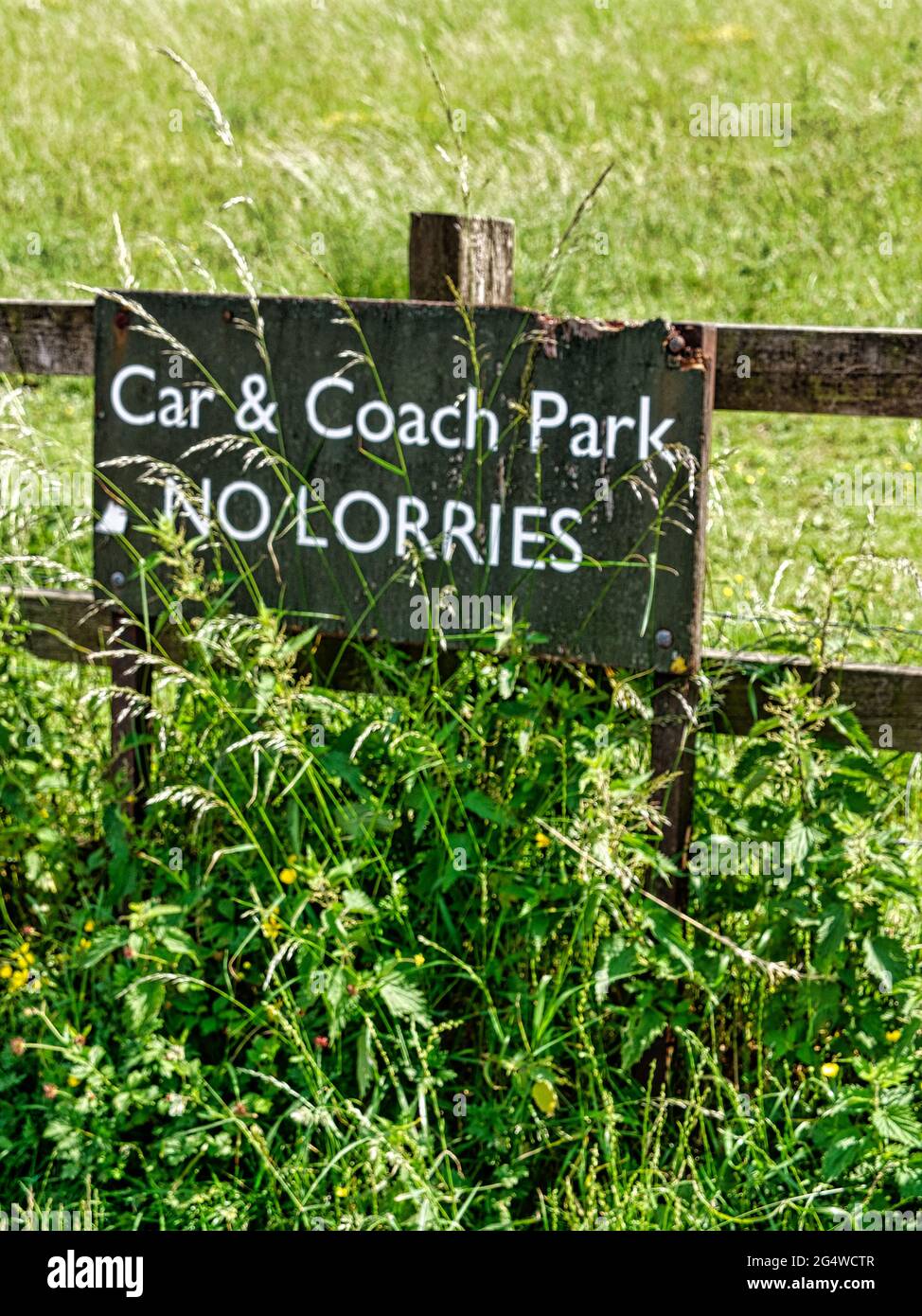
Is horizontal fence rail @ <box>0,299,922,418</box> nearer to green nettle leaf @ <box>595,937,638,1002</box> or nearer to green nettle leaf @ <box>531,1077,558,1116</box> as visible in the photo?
green nettle leaf @ <box>595,937,638,1002</box>

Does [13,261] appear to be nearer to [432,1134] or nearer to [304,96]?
[304,96]

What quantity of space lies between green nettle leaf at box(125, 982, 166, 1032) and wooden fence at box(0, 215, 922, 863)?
61 cm

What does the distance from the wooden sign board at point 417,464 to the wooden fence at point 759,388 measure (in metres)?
0.15

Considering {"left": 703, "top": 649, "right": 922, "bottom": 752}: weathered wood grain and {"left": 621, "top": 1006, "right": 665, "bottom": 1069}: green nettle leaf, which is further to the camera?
{"left": 703, "top": 649, "right": 922, "bottom": 752}: weathered wood grain

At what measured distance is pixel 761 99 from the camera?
36.0 ft

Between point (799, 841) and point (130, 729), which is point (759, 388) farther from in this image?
point (130, 729)

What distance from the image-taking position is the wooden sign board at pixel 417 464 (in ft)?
10.1

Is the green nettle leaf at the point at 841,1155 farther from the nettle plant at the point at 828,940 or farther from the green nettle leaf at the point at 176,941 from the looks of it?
the green nettle leaf at the point at 176,941

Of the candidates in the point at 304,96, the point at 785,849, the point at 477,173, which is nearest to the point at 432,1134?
the point at 785,849

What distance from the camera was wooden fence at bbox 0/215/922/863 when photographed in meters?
3.07

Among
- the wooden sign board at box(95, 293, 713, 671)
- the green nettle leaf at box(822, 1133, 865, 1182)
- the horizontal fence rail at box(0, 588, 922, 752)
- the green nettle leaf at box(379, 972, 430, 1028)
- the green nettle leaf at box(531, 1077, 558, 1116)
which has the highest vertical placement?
the wooden sign board at box(95, 293, 713, 671)

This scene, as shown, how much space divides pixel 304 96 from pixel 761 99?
163 inches

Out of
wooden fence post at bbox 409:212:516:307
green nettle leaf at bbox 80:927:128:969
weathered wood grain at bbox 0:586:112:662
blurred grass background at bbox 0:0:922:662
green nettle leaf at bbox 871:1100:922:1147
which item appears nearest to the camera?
green nettle leaf at bbox 871:1100:922:1147

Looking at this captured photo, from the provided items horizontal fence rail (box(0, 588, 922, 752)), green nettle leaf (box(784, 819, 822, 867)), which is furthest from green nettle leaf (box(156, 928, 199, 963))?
green nettle leaf (box(784, 819, 822, 867))
